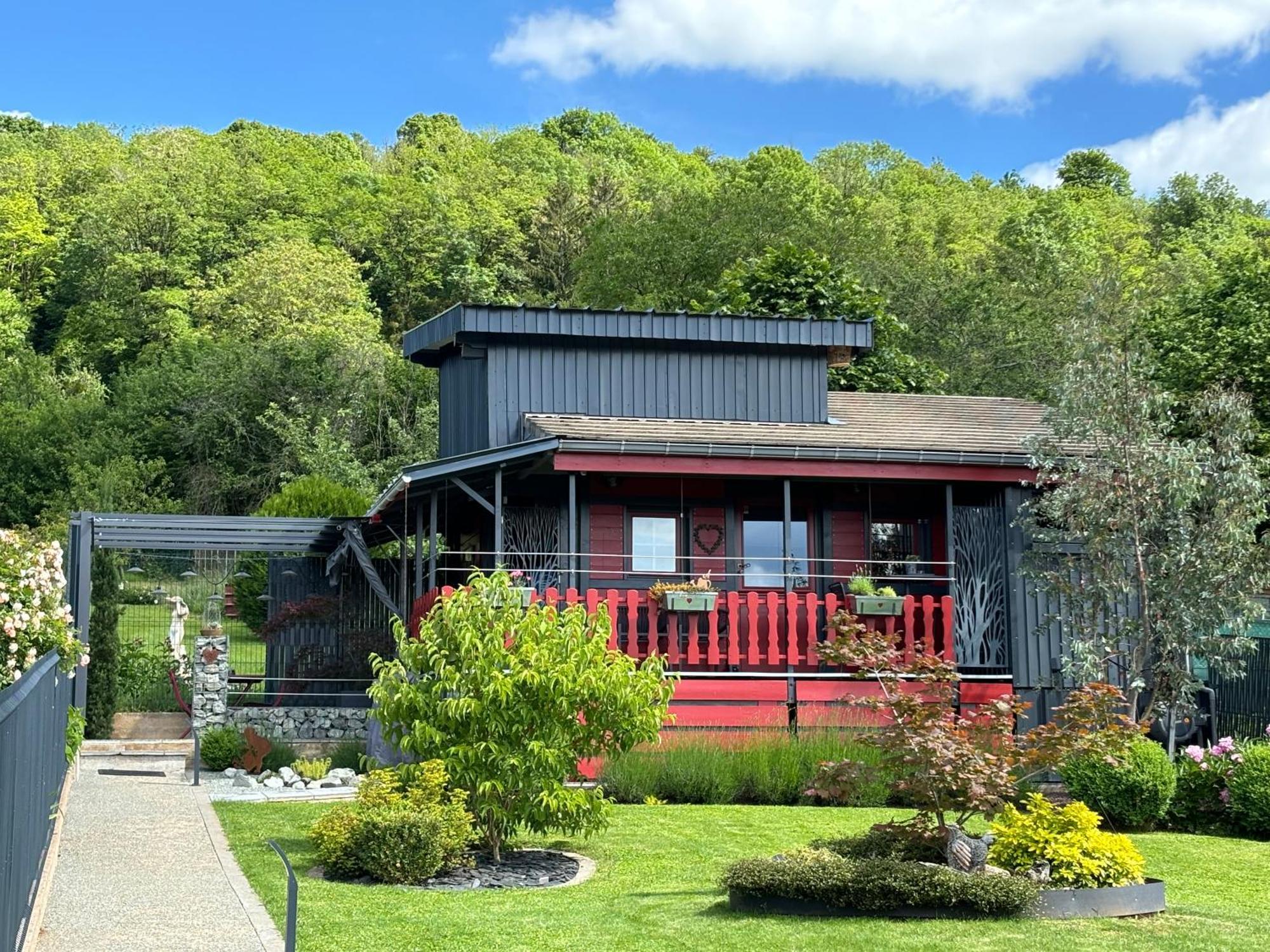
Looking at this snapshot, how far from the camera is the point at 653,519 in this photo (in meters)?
18.8

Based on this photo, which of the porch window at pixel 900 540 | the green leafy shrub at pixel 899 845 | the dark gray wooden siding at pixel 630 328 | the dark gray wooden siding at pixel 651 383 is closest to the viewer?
the green leafy shrub at pixel 899 845

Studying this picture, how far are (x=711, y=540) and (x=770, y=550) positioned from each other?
812 millimetres

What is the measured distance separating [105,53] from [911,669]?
6854 centimetres

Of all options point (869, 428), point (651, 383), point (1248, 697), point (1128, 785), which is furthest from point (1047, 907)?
point (651, 383)

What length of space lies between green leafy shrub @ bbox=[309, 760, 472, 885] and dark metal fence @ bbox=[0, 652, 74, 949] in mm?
1906

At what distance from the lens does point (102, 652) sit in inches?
792

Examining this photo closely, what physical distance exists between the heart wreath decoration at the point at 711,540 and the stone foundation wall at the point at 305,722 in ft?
18.0

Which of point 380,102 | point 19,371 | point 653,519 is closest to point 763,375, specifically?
point 653,519

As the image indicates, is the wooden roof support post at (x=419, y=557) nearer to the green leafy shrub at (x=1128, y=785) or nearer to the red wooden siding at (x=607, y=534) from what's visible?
the red wooden siding at (x=607, y=534)

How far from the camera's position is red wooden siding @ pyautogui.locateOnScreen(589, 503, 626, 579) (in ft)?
60.9

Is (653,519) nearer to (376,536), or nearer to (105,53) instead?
(376,536)

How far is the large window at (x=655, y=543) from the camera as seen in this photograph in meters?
18.7

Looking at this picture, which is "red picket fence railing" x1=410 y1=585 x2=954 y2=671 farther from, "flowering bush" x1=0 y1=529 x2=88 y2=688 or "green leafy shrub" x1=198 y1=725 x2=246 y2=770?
"flowering bush" x1=0 y1=529 x2=88 y2=688

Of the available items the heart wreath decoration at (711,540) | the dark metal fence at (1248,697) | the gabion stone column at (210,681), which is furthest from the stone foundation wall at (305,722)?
the dark metal fence at (1248,697)
